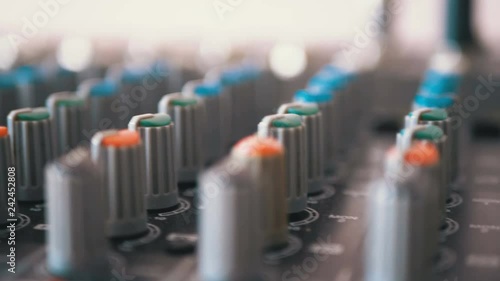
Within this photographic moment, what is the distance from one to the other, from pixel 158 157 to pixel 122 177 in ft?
0.30

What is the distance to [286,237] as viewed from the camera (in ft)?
2.55

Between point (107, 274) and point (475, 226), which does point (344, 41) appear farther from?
point (107, 274)

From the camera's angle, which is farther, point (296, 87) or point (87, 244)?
point (296, 87)

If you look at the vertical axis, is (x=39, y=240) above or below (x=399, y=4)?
below

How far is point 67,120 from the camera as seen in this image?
3.39ft

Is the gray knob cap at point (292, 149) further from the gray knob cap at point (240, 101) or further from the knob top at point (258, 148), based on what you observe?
the gray knob cap at point (240, 101)

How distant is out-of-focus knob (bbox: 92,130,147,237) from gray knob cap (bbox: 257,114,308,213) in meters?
0.14

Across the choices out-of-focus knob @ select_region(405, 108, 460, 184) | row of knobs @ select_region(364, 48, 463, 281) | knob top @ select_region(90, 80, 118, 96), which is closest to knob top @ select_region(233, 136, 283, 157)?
row of knobs @ select_region(364, 48, 463, 281)

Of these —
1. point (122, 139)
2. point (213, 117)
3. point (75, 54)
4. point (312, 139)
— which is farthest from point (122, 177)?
point (75, 54)

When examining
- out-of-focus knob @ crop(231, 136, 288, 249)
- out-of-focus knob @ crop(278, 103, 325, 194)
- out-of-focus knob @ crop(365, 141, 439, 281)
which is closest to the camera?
out-of-focus knob @ crop(365, 141, 439, 281)

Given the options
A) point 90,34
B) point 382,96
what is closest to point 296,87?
point 382,96

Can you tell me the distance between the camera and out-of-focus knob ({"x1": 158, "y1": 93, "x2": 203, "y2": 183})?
0.99 m

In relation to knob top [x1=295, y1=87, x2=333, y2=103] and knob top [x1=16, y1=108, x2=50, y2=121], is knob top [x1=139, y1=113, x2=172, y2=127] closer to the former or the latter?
knob top [x1=16, y1=108, x2=50, y2=121]

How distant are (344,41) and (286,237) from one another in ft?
5.57
